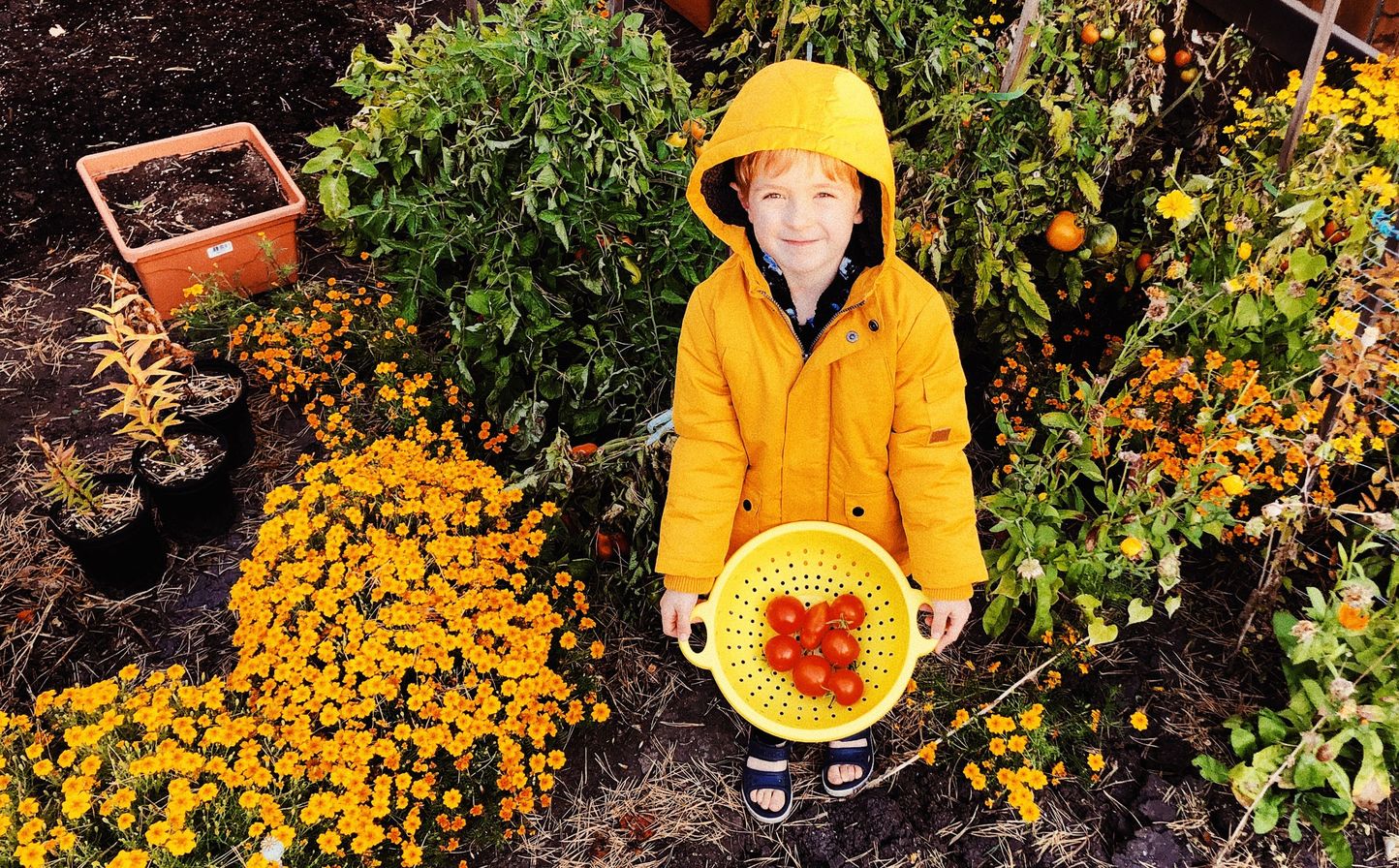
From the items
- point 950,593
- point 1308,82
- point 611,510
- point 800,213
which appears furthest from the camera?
point 611,510

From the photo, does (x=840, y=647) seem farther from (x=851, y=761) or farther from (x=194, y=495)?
(x=194, y=495)

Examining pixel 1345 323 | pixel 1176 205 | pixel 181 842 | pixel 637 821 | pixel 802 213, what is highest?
pixel 802 213

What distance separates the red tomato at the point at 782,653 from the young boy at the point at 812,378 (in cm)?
20

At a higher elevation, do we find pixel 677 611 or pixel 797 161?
pixel 797 161

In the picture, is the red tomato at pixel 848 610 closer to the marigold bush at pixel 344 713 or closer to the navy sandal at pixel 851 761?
the navy sandal at pixel 851 761

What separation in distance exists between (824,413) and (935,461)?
242mm

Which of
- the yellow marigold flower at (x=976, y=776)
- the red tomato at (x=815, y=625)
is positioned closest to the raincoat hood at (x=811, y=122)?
the red tomato at (x=815, y=625)

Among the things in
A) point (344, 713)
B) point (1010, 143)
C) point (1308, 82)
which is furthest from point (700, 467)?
point (1308, 82)

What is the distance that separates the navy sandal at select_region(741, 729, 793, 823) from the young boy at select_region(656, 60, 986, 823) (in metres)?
0.44

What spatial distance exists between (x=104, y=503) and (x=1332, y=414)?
3.26 m

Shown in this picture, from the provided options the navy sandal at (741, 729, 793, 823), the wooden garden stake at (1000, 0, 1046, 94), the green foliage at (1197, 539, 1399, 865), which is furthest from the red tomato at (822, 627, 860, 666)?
the wooden garden stake at (1000, 0, 1046, 94)

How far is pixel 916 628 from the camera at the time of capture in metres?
2.09

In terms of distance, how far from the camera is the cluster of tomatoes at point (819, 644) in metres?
2.11

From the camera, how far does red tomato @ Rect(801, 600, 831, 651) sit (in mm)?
2154
